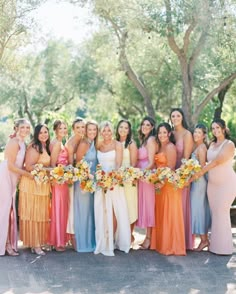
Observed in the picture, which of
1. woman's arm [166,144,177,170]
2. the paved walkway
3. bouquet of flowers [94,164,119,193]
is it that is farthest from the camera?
woman's arm [166,144,177,170]

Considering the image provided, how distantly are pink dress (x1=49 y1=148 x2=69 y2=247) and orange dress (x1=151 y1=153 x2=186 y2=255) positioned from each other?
1476mm

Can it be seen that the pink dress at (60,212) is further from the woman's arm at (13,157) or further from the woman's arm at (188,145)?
the woman's arm at (188,145)

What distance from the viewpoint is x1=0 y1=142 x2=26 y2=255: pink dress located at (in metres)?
7.21

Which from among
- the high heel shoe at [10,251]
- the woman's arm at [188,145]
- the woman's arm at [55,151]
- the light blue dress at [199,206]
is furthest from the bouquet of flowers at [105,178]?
the high heel shoe at [10,251]

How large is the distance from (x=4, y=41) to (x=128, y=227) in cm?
805

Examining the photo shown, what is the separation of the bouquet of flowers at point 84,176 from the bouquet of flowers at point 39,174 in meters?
0.46

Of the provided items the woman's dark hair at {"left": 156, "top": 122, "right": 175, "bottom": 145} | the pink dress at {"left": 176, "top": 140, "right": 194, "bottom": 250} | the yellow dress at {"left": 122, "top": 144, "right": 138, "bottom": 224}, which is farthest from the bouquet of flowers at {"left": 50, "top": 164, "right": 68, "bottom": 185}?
the pink dress at {"left": 176, "top": 140, "right": 194, "bottom": 250}

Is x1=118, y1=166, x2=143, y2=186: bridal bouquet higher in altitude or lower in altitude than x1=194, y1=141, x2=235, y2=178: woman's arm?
lower

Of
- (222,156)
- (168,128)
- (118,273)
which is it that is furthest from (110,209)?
(222,156)

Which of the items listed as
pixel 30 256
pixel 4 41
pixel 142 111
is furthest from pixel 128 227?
pixel 142 111

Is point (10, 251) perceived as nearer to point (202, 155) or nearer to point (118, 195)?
point (118, 195)

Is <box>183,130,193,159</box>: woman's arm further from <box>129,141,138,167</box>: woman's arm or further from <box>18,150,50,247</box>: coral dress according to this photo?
<box>18,150,50,247</box>: coral dress

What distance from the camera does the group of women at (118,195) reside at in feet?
23.9

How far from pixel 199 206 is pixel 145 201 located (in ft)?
2.84
